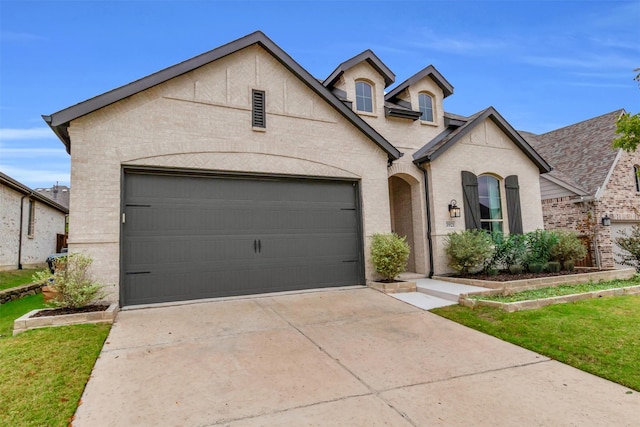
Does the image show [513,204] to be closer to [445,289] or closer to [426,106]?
[426,106]

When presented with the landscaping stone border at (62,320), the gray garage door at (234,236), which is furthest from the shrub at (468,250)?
the landscaping stone border at (62,320)

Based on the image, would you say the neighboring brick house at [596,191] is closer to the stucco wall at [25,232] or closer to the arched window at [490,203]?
the arched window at [490,203]

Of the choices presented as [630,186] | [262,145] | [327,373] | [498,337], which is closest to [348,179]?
[262,145]

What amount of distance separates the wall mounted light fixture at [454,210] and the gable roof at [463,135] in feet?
5.07

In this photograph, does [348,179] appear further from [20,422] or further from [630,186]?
[630,186]

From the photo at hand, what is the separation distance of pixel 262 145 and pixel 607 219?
14.7 meters

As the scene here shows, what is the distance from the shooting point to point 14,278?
1309 centimetres

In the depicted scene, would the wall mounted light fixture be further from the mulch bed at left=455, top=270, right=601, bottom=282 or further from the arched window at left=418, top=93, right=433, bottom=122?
the arched window at left=418, top=93, right=433, bottom=122

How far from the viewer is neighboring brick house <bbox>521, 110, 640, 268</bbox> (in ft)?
46.5

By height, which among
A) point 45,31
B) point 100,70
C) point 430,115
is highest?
point 100,70

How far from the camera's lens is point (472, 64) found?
49.9 ft

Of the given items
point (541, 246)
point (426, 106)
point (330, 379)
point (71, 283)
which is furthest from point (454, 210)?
point (71, 283)

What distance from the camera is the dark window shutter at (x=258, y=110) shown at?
816 cm

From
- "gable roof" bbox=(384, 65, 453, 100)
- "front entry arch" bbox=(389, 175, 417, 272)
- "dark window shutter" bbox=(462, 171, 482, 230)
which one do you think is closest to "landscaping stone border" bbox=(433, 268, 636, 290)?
"front entry arch" bbox=(389, 175, 417, 272)
